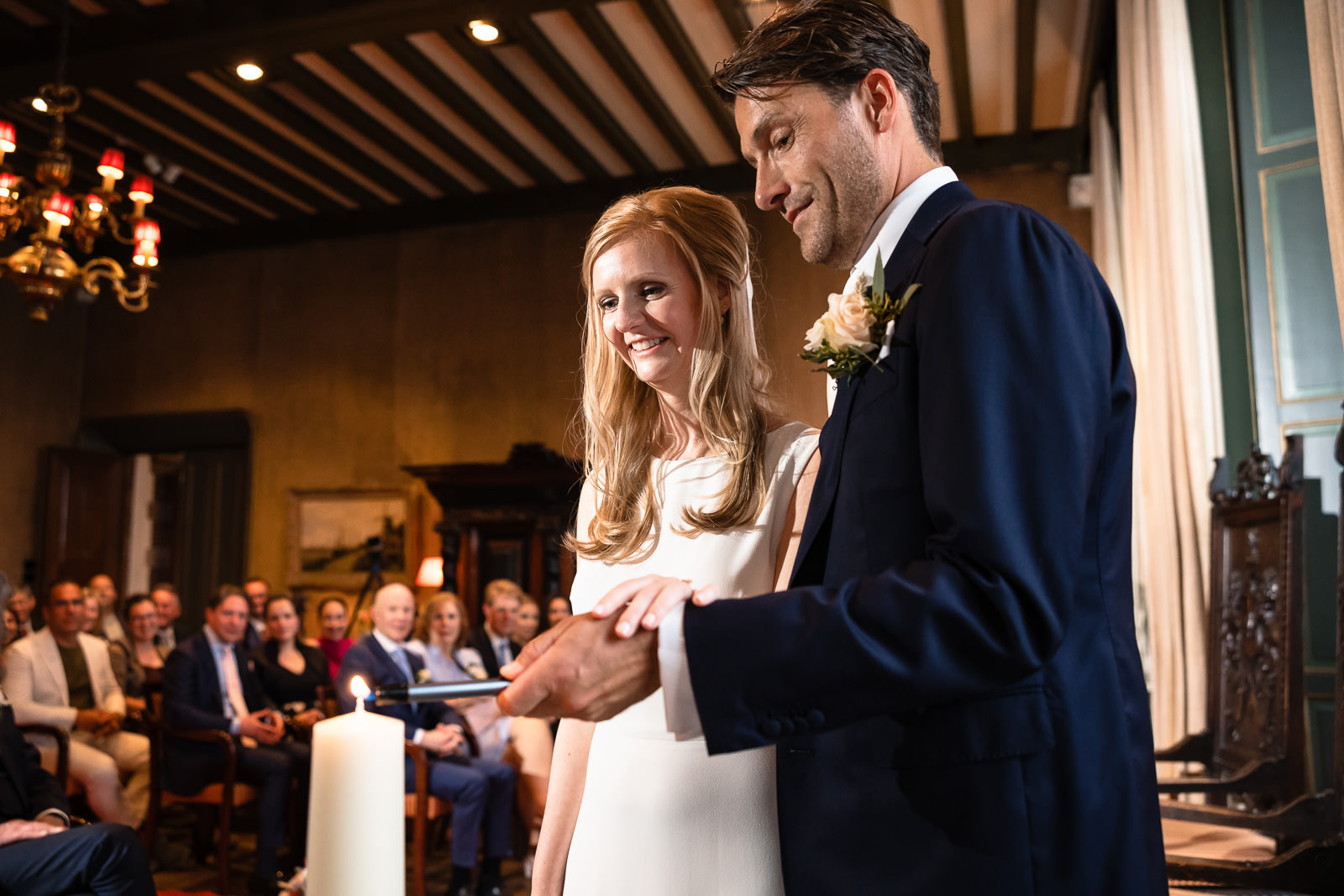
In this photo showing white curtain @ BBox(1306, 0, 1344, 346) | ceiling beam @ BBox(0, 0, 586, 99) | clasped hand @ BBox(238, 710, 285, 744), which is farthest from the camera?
ceiling beam @ BBox(0, 0, 586, 99)

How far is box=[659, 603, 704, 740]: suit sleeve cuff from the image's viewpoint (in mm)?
786


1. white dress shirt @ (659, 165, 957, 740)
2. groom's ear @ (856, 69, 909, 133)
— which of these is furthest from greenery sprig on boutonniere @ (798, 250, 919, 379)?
groom's ear @ (856, 69, 909, 133)

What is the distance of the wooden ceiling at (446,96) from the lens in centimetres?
714

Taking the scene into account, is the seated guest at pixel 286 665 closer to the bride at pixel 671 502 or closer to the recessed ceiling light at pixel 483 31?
the recessed ceiling light at pixel 483 31

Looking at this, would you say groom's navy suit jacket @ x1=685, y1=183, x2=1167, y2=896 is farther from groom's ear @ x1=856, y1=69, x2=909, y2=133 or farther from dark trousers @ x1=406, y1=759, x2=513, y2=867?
dark trousers @ x1=406, y1=759, x2=513, y2=867

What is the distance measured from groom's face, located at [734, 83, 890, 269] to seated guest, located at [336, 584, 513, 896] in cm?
449

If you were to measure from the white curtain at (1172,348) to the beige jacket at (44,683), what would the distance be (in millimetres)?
5972

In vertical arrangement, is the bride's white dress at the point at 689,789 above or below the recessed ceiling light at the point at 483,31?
below

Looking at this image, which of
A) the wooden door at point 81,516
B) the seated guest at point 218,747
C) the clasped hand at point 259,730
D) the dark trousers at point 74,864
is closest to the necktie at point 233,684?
the seated guest at point 218,747

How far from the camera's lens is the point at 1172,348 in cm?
488

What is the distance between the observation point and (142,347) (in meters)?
11.8

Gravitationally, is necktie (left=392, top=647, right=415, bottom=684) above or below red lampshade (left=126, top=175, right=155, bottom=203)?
below

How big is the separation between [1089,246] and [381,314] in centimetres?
718

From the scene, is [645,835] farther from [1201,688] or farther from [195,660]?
[195,660]
